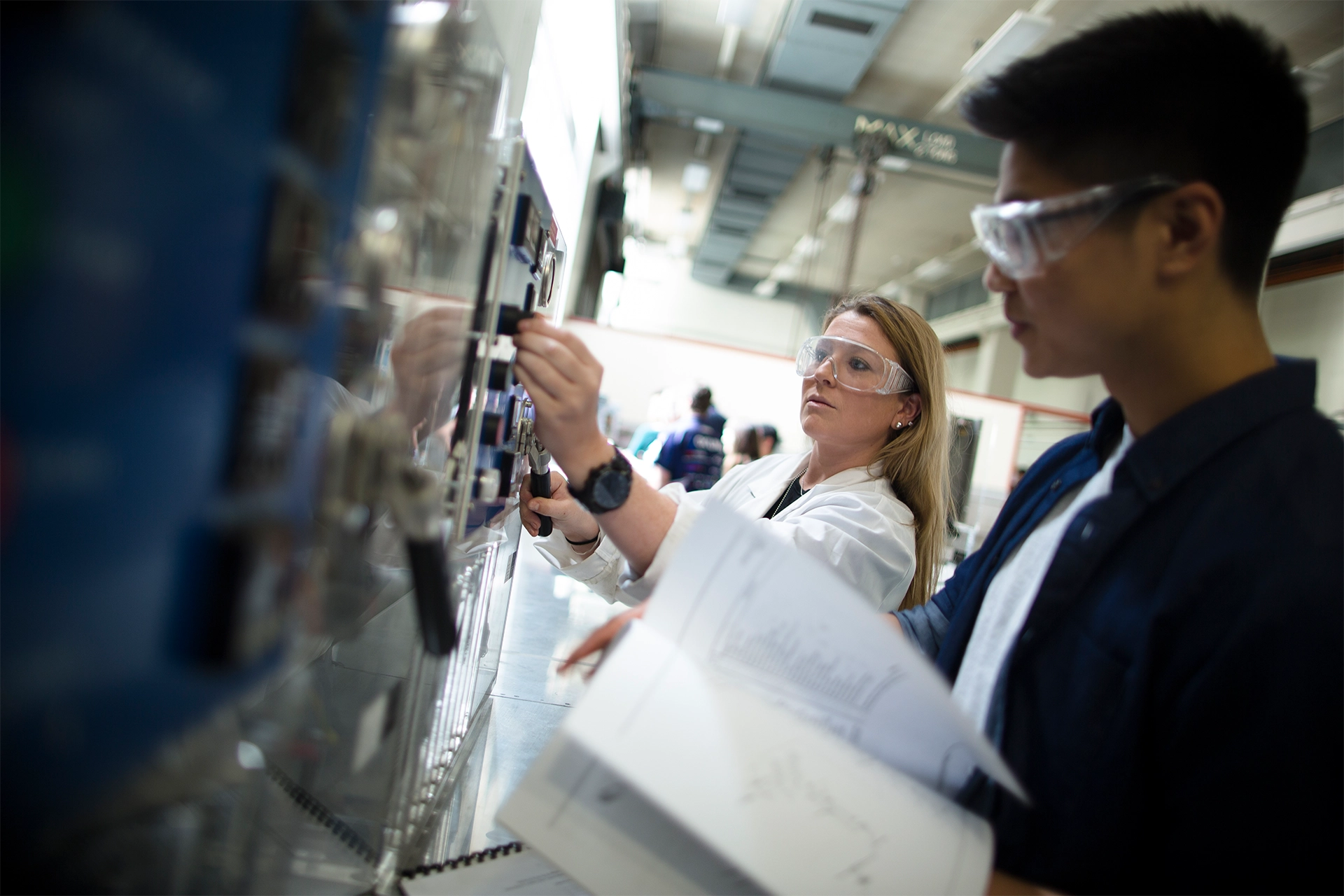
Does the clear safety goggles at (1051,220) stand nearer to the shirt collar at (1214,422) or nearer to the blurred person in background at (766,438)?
the shirt collar at (1214,422)

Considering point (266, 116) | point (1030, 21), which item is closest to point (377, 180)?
point (266, 116)

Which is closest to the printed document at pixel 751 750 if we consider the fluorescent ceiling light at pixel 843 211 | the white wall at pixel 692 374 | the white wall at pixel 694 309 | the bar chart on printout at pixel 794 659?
the bar chart on printout at pixel 794 659

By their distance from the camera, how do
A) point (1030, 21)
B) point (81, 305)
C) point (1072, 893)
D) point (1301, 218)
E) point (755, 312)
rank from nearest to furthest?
point (81, 305)
point (1072, 893)
point (1030, 21)
point (1301, 218)
point (755, 312)

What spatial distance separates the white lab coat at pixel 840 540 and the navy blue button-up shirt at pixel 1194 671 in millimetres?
497

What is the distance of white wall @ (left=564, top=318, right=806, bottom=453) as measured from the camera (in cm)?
746

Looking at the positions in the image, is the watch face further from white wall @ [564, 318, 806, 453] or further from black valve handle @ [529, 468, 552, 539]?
white wall @ [564, 318, 806, 453]

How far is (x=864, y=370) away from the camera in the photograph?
1.50 meters

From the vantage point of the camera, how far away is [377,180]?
0.43m

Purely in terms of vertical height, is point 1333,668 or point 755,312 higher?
point 755,312

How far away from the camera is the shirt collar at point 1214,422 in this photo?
65 centimetres

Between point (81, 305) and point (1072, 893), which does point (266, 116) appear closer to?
point (81, 305)

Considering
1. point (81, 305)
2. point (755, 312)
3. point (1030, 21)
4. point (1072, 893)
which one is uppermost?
point (1030, 21)

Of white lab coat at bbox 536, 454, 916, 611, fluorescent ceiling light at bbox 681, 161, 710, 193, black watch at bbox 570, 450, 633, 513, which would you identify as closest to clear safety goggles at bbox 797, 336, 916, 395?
white lab coat at bbox 536, 454, 916, 611

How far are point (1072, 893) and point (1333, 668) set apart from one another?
0.94 feet
